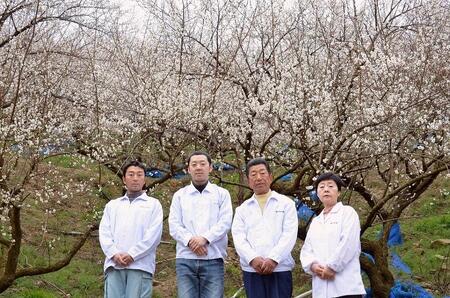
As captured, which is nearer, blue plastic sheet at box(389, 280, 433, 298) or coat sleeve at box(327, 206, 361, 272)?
coat sleeve at box(327, 206, 361, 272)

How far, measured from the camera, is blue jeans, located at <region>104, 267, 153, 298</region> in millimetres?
4504

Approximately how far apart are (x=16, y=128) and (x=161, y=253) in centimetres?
320

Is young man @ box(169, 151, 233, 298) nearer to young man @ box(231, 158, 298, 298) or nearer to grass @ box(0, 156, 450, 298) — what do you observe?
young man @ box(231, 158, 298, 298)

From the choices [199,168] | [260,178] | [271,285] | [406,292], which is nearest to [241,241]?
[271,285]

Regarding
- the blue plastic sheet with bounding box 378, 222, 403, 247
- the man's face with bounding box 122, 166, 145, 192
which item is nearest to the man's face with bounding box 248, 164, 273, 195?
the man's face with bounding box 122, 166, 145, 192

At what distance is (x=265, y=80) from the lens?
829 cm

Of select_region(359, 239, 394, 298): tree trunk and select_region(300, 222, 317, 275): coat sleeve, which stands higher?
select_region(300, 222, 317, 275): coat sleeve

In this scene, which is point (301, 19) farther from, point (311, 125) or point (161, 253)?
point (161, 253)

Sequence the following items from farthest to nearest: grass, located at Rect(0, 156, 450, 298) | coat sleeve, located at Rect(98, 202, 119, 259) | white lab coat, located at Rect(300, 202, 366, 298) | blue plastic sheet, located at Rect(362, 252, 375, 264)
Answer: grass, located at Rect(0, 156, 450, 298), blue plastic sheet, located at Rect(362, 252, 375, 264), coat sleeve, located at Rect(98, 202, 119, 259), white lab coat, located at Rect(300, 202, 366, 298)

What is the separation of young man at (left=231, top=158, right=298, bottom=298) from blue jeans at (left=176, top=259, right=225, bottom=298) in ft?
0.74

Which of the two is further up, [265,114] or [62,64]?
[62,64]

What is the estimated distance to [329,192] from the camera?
435 cm

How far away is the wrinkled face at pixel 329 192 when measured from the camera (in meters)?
4.35

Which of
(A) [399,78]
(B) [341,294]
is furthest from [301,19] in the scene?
(B) [341,294]
